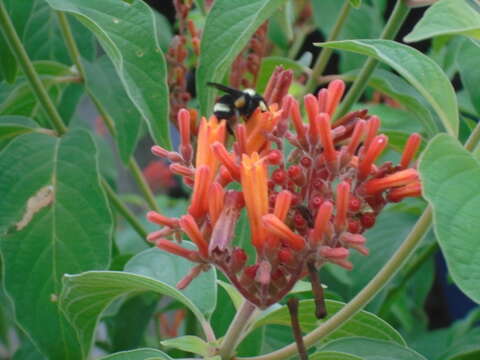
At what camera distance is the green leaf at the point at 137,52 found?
25.3 inches

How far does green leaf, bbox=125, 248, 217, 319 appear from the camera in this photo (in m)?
0.70

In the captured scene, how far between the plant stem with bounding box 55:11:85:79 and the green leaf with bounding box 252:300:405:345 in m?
0.43

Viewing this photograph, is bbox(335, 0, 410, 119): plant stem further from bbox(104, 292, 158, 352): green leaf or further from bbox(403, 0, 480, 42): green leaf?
bbox(104, 292, 158, 352): green leaf

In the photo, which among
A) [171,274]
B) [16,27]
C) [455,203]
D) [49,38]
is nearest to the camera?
[455,203]

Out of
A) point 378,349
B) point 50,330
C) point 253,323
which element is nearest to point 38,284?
point 50,330

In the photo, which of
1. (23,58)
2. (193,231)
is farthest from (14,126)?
(193,231)

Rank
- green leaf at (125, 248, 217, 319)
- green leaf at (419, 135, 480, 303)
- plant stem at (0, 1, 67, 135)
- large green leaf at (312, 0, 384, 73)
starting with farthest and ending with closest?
large green leaf at (312, 0, 384, 73)
plant stem at (0, 1, 67, 135)
green leaf at (125, 248, 217, 319)
green leaf at (419, 135, 480, 303)

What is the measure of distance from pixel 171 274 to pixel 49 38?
457mm

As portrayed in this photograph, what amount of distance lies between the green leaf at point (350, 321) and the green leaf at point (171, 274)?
62mm

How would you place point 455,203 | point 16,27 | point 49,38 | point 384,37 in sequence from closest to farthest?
point 455,203, point 384,37, point 16,27, point 49,38

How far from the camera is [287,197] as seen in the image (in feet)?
1.67

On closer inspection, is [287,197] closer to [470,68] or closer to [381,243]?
[470,68]

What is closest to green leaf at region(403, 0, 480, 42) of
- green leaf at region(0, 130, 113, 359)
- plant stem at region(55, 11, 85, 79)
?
green leaf at region(0, 130, 113, 359)

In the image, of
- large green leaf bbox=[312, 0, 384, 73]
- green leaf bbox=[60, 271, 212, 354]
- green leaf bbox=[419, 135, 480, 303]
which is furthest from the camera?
large green leaf bbox=[312, 0, 384, 73]
